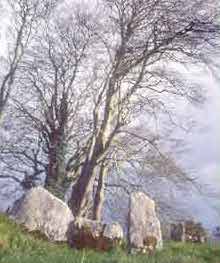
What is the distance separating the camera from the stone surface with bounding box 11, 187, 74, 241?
15.7 meters

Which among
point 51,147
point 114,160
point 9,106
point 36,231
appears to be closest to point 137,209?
point 36,231

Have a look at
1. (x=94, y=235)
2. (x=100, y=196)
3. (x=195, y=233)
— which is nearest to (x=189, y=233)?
(x=195, y=233)

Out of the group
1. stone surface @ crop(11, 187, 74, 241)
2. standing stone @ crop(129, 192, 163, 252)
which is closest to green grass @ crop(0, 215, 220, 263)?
standing stone @ crop(129, 192, 163, 252)

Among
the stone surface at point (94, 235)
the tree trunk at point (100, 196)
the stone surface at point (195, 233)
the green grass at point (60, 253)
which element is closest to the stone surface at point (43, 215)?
the stone surface at point (94, 235)

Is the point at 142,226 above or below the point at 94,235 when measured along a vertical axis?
above

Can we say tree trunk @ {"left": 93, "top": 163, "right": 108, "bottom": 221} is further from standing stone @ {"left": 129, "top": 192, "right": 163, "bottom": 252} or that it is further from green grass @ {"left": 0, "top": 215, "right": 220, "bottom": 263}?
green grass @ {"left": 0, "top": 215, "right": 220, "bottom": 263}

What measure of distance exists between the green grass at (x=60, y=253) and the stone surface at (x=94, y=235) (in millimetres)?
840

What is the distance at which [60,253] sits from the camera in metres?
11.5

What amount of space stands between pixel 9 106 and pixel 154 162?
29.2 feet

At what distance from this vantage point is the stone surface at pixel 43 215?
15695 mm

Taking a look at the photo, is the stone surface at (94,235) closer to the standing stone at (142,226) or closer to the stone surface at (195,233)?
the standing stone at (142,226)

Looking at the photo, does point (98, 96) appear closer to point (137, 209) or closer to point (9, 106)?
point (9, 106)

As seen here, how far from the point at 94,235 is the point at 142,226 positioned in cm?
174

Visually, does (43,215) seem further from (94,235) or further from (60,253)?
(60,253)
